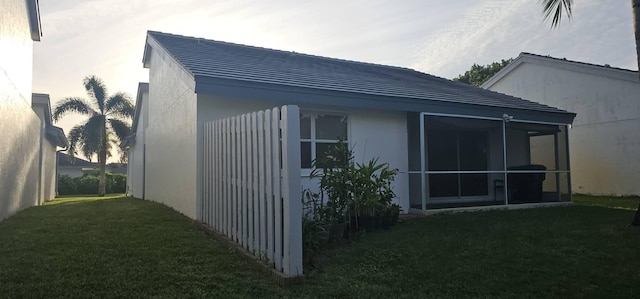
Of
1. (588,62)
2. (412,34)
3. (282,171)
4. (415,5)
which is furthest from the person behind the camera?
(588,62)

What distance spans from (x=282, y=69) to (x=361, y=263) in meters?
5.95

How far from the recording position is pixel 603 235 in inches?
245

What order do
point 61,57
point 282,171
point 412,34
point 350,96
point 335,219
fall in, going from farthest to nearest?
point 61,57, point 412,34, point 350,96, point 335,219, point 282,171

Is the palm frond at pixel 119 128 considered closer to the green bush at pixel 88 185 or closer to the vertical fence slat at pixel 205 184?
the green bush at pixel 88 185

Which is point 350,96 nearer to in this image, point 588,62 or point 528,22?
point 528,22

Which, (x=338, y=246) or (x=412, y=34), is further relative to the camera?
(x=412, y=34)

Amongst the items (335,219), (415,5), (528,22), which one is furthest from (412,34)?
(335,219)

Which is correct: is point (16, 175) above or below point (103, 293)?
above

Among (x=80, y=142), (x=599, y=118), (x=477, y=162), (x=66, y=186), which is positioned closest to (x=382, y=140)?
(x=477, y=162)

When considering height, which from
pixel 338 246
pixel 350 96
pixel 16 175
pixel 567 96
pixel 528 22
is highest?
pixel 528 22

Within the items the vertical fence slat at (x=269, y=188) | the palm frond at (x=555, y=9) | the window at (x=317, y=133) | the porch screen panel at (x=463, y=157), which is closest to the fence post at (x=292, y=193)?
the vertical fence slat at (x=269, y=188)

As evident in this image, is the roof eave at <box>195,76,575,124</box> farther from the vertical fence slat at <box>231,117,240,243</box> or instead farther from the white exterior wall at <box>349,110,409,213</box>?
the vertical fence slat at <box>231,117,240,243</box>

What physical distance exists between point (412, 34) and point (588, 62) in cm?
906

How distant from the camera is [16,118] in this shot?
28.2 feet
